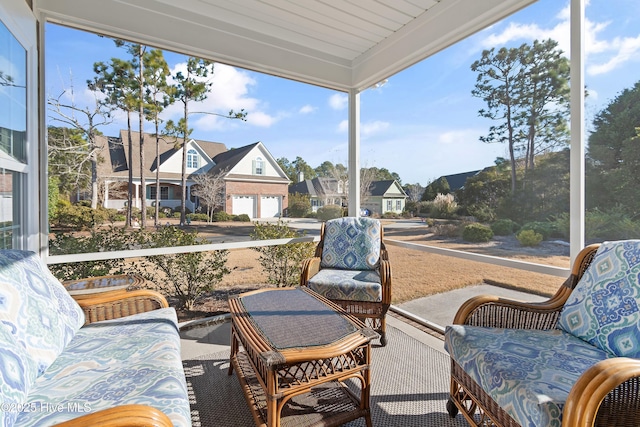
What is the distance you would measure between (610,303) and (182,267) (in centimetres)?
327

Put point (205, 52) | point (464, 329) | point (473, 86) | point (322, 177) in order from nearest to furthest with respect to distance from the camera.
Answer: point (464, 329) < point (473, 86) < point (205, 52) < point (322, 177)

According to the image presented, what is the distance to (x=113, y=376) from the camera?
1229mm

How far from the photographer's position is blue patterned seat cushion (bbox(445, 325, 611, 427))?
107cm

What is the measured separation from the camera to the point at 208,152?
10.0 ft

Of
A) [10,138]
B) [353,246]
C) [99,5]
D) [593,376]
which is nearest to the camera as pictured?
[593,376]

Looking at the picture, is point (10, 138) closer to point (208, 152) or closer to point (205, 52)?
point (208, 152)

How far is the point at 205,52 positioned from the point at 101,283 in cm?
223

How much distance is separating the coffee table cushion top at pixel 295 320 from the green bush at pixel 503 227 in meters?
1.61

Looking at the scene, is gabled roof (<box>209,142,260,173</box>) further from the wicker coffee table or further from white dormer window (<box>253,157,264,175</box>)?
the wicker coffee table

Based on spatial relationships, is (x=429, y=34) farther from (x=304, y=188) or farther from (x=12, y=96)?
(x=12, y=96)

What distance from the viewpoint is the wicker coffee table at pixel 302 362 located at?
1.36 meters

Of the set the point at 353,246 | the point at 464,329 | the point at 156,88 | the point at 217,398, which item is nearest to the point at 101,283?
the point at 217,398

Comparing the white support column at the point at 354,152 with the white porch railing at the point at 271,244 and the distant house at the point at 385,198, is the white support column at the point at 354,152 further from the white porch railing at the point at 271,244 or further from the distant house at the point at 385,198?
the white porch railing at the point at 271,244

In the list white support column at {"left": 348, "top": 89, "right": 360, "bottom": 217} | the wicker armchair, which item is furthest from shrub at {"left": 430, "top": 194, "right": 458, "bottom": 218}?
white support column at {"left": 348, "top": 89, "right": 360, "bottom": 217}
